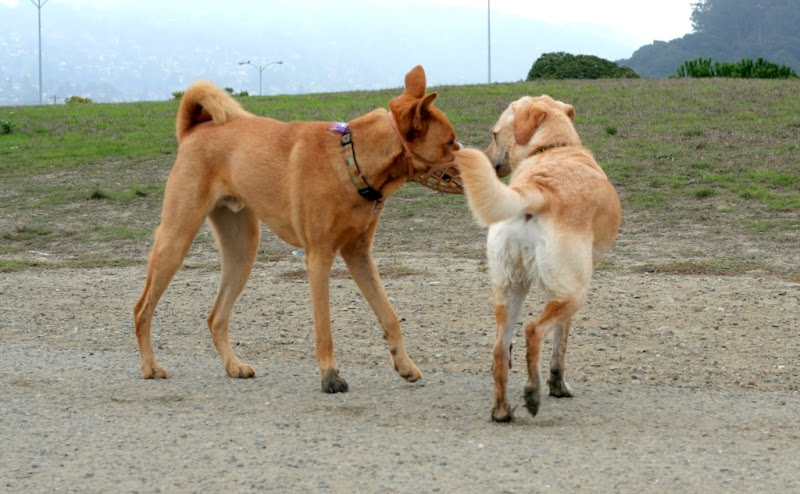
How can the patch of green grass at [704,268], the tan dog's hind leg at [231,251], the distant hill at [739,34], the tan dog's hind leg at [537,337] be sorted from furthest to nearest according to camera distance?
the distant hill at [739,34] < the patch of green grass at [704,268] < the tan dog's hind leg at [231,251] < the tan dog's hind leg at [537,337]

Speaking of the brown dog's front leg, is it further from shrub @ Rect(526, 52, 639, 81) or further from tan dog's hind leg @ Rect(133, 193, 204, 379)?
shrub @ Rect(526, 52, 639, 81)

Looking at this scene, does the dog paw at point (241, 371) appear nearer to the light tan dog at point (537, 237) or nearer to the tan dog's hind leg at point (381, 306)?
the tan dog's hind leg at point (381, 306)

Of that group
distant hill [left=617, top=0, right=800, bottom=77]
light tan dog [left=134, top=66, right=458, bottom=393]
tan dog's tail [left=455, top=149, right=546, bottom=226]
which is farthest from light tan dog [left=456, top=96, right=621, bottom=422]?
distant hill [left=617, top=0, right=800, bottom=77]

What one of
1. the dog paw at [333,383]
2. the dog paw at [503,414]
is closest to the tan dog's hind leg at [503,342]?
the dog paw at [503,414]

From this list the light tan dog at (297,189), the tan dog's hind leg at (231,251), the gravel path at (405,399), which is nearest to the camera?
the gravel path at (405,399)

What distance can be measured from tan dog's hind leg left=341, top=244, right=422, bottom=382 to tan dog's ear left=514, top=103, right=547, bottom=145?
3.60ft

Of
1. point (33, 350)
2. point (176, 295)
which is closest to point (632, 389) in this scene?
point (33, 350)

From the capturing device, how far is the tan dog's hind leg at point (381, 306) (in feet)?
21.0

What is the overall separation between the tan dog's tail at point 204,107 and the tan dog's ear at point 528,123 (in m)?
1.72

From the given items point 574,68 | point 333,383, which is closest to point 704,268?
point 333,383

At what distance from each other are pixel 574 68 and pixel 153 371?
83.0ft

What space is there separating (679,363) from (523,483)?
2.66 m

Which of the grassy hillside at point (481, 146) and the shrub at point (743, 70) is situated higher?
the shrub at point (743, 70)

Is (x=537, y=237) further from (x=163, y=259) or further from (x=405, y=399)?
(x=163, y=259)
